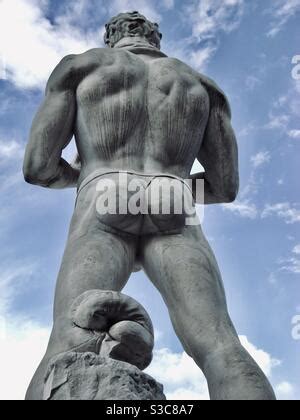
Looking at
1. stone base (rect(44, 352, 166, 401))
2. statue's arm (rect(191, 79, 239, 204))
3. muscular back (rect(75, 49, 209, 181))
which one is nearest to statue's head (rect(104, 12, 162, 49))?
muscular back (rect(75, 49, 209, 181))

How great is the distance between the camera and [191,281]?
16.4ft

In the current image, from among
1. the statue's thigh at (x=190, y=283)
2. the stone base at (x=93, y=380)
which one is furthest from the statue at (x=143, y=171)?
the stone base at (x=93, y=380)

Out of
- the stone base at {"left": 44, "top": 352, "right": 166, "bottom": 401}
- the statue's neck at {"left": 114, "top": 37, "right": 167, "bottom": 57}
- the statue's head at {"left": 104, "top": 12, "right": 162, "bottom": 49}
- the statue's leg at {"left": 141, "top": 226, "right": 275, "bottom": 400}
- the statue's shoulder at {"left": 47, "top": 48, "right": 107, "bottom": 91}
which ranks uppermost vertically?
the statue's head at {"left": 104, "top": 12, "right": 162, "bottom": 49}

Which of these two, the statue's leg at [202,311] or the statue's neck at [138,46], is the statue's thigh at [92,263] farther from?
the statue's neck at [138,46]

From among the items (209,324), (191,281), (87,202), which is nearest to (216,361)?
(209,324)

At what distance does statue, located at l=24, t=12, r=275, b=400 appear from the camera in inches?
187

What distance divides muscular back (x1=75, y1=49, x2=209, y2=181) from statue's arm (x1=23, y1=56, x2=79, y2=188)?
0.31 ft

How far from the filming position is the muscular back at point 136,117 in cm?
582

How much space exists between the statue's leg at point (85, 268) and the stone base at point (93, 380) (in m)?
0.51

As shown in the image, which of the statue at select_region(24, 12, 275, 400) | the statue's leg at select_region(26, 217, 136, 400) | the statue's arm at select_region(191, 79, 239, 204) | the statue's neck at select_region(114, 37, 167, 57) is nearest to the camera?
the statue's leg at select_region(26, 217, 136, 400)

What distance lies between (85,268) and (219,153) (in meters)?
1.96

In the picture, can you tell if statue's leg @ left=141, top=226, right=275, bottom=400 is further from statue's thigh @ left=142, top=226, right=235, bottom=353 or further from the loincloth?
the loincloth

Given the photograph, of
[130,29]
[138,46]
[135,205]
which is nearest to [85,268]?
[135,205]

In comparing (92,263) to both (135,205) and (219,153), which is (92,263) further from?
(219,153)
